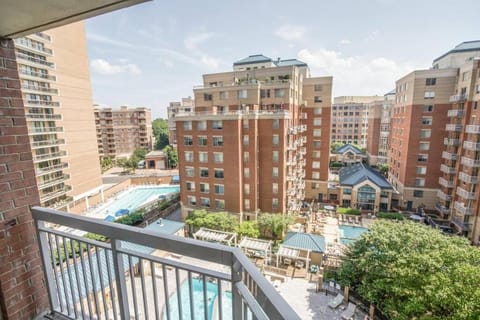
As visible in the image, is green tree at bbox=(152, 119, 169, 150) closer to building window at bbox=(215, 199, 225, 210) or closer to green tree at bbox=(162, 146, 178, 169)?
green tree at bbox=(162, 146, 178, 169)

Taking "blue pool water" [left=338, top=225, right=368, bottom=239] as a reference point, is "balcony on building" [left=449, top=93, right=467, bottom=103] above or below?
above

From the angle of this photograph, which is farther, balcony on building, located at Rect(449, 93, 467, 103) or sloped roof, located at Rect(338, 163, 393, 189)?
sloped roof, located at Rect(338, 163, 393, 189)

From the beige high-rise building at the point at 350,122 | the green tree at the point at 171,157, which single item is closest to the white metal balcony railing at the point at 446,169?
the beige high-rise building at the point at 350,122

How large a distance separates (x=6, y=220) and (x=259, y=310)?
2.21m

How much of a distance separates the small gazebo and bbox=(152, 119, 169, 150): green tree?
35.1 meters

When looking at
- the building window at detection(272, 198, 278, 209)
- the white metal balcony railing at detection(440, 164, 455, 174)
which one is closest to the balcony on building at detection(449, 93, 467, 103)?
the white metal balcony railing at detection(440, 164, 455, 174)

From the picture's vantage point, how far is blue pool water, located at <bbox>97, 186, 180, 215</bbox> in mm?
18531

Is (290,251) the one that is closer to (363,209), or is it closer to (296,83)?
(363,209)

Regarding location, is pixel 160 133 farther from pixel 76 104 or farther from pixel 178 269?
pixel 178 269

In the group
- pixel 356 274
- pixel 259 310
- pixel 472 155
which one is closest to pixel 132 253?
pixel 259 310

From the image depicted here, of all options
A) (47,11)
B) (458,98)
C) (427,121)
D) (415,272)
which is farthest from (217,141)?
(458,98)

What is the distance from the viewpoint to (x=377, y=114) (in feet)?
103

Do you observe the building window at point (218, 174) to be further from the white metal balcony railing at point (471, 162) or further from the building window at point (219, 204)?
the white metal balcony railing at point (471, 162)

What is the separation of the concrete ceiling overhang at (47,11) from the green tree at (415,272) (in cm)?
870
